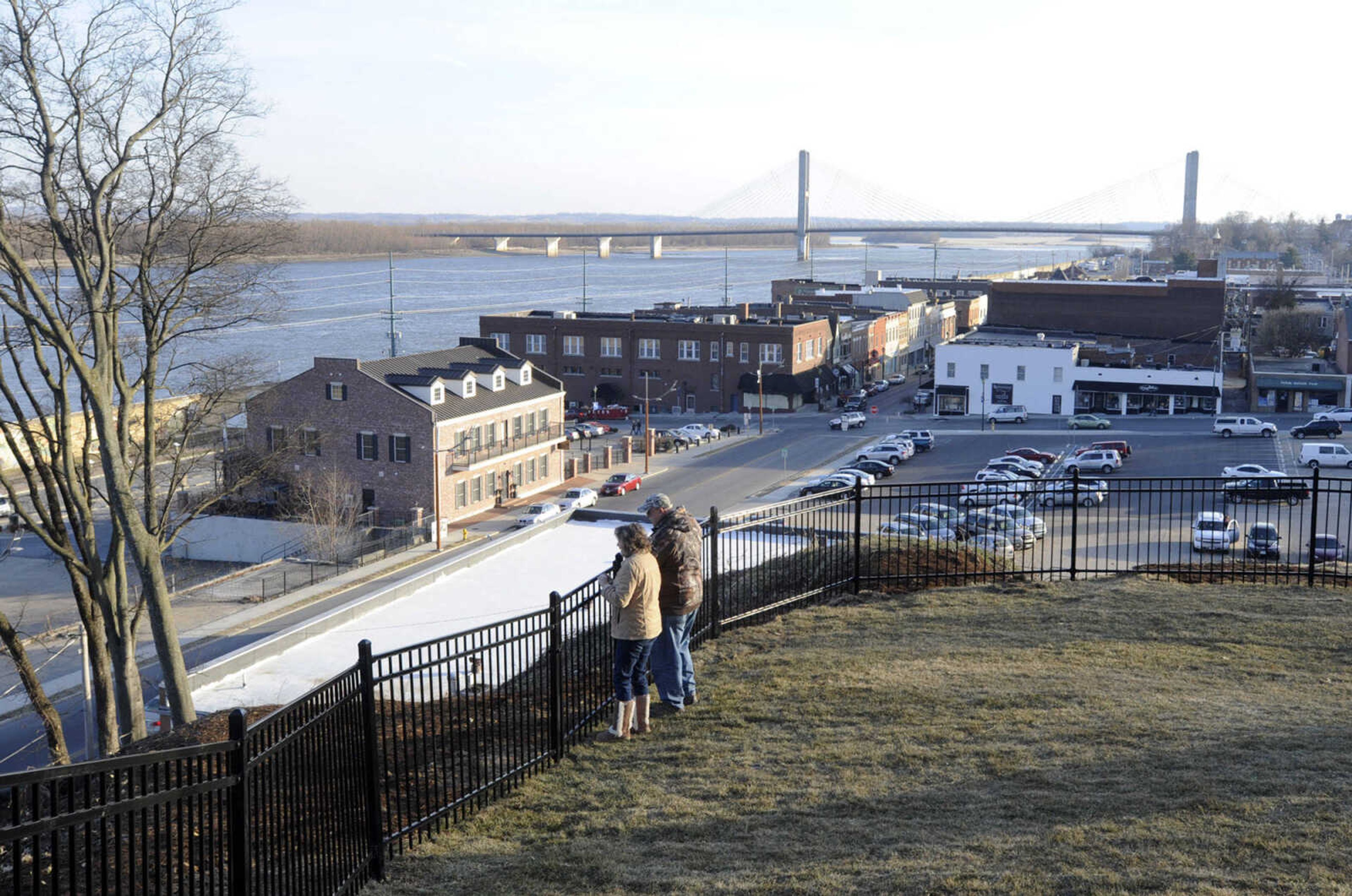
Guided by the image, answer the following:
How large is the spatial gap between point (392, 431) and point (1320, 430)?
34874 mm

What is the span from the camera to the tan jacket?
6.25m

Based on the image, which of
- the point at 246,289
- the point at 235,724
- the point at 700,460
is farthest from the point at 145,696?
the point at 700,460

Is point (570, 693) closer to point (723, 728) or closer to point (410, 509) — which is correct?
point (723, 728)

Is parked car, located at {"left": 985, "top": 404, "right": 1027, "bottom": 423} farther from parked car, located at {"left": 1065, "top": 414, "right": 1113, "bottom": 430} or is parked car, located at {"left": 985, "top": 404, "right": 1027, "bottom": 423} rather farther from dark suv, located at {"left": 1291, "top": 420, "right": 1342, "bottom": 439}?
dark suv, located at {"left": 1291, "top": 420, "right": 1342, "bottom": 439}

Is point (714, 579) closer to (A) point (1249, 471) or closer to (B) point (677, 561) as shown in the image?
(B) point (677, 561)

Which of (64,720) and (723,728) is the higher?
(723,728)

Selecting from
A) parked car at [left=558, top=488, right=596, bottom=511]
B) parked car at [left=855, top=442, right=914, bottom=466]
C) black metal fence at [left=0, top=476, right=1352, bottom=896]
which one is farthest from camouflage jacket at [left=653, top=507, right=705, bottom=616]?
parked car at [left=855, top=442, right=914, bottom=466]

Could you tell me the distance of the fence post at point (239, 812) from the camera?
3.96m

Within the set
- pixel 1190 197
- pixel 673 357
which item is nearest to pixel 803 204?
pixel 1190 197

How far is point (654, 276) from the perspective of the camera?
176m

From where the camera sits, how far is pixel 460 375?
40.1 metres

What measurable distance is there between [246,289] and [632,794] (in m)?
11.5

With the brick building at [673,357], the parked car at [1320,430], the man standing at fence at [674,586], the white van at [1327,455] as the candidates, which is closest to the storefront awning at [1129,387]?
the parked car at [1320,430]

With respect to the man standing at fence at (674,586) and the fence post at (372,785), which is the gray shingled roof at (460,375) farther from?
the fence post at (372,785)
